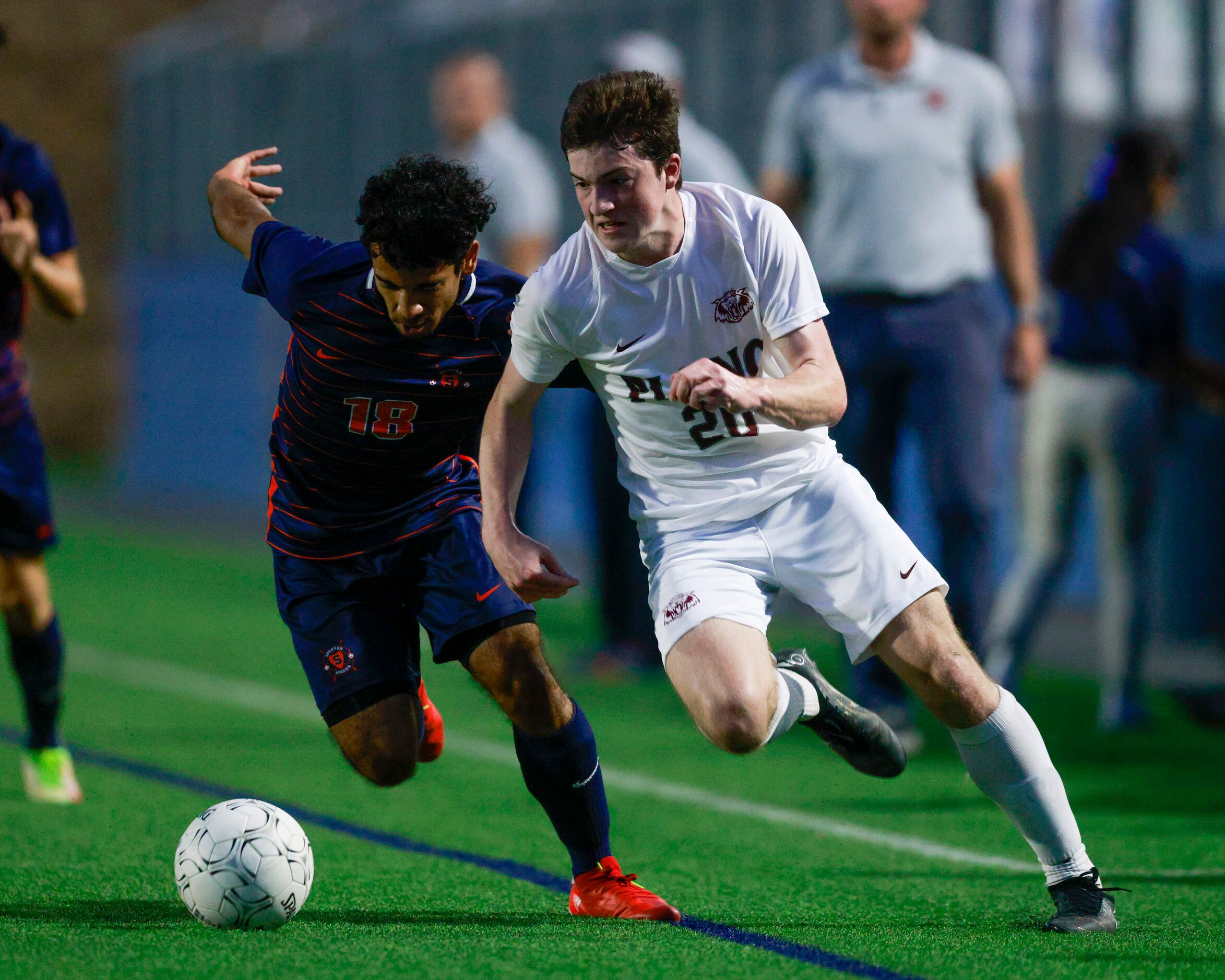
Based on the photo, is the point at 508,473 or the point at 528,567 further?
the point at 508,473

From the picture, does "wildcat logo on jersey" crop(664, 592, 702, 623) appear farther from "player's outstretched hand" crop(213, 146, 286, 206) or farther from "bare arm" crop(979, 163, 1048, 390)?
"bare arm" crop(979, 163, 1048, 390)

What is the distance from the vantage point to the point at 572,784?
4.04m

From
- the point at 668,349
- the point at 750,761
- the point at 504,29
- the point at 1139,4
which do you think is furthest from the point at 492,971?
the point at 504,29

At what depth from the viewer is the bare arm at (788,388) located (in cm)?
340

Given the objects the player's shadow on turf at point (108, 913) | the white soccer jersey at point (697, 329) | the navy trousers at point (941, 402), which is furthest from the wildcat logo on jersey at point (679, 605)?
the navy trousers at point (941, 402)

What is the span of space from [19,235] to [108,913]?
6.74ft

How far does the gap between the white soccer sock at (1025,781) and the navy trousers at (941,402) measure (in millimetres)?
2343

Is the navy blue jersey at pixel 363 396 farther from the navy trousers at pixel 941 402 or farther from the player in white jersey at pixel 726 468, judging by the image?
the navy trousers at pixel 941 402

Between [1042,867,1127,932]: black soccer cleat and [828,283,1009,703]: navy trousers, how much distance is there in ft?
7.69

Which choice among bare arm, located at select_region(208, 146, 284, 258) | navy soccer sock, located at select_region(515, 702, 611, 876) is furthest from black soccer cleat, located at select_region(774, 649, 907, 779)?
bare arm, located at select_region(208, 146, 284, 258)

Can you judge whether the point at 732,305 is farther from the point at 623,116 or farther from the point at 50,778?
the point at 50,778

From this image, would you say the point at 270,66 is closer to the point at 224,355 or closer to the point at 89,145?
the point at 224,355

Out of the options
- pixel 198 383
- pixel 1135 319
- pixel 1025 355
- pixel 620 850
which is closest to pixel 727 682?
pixel 620 850

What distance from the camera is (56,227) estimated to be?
542 centimetres
